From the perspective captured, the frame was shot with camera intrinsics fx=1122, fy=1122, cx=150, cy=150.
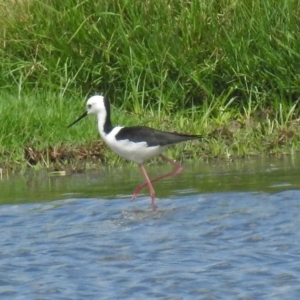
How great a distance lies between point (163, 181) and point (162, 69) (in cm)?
200

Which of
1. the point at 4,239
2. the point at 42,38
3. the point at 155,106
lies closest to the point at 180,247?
the point at 4,239

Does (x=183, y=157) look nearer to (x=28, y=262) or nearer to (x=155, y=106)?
(x=155, y=106)

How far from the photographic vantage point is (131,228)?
7.95 metres

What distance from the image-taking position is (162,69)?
38.3 ft

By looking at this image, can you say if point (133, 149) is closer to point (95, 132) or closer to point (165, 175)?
point (165, 175)

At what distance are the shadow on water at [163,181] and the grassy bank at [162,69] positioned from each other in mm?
427

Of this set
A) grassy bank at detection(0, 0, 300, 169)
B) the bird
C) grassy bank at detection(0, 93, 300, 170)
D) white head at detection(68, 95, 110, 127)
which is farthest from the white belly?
grassy bank at detection(0, 0, 300, 169)

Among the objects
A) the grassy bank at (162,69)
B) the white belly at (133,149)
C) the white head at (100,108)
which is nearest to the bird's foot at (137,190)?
the white belly at (133,149)

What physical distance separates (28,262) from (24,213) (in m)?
1.42

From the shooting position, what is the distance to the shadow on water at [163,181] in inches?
358

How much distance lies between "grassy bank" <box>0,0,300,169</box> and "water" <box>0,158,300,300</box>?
0.87 meters

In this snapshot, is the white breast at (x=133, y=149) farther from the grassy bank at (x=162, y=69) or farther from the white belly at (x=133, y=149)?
the grassy bank at (x=162, y=69)

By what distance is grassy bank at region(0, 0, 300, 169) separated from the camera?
10.9 metres

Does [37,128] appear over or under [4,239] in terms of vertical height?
over
